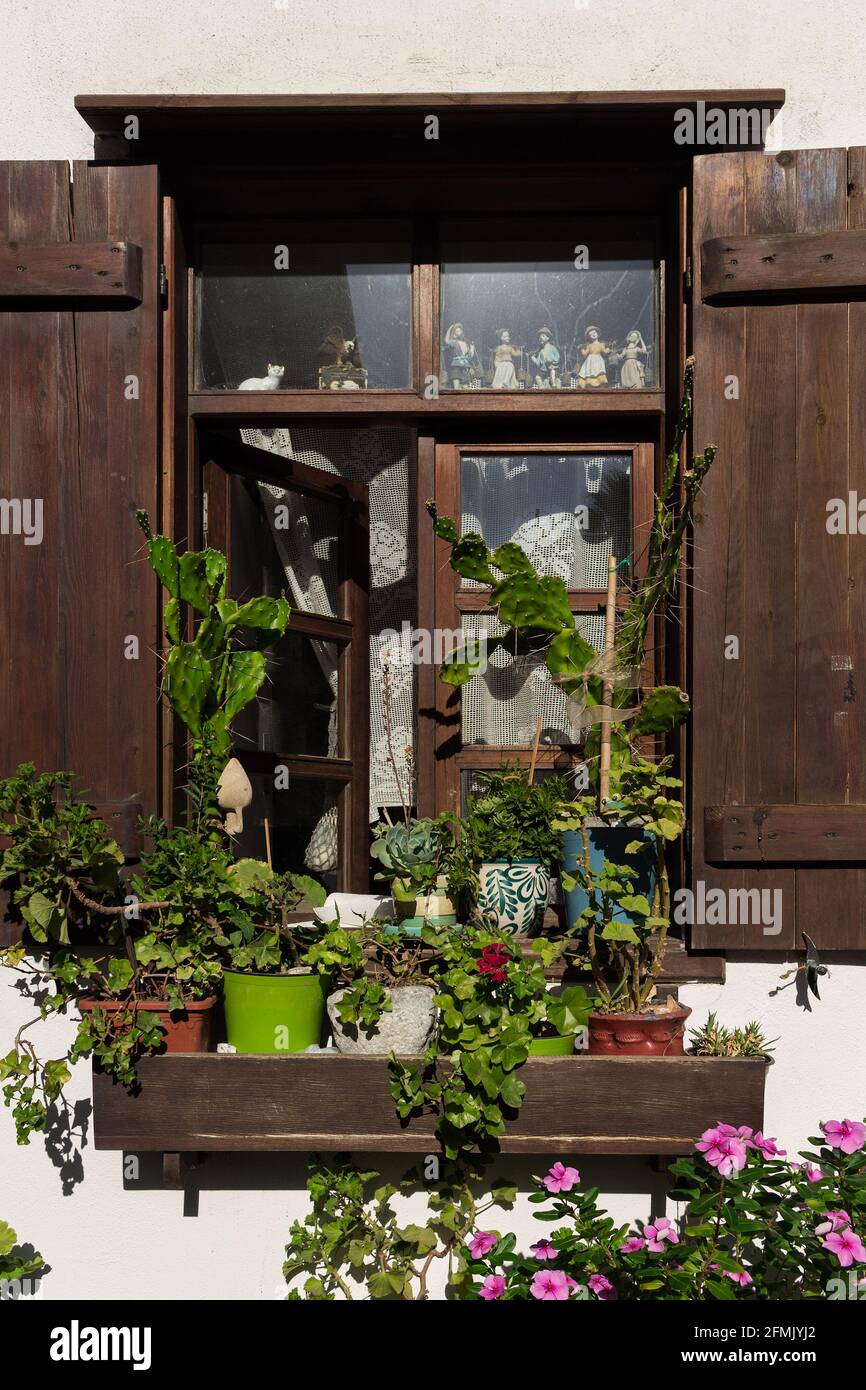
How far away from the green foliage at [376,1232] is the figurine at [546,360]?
84.2 inches

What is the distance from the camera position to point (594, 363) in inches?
133

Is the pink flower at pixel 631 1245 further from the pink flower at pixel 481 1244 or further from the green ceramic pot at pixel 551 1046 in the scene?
the green ceramic pot at pixel 551 1046

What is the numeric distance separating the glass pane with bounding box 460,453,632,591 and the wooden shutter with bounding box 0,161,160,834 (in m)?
0.95

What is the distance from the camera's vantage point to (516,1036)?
2.62m

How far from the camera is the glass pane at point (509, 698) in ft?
11.2

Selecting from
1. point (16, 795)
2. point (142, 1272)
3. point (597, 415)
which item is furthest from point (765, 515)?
point (142, 1272)

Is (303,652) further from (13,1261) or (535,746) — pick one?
(13,1261)

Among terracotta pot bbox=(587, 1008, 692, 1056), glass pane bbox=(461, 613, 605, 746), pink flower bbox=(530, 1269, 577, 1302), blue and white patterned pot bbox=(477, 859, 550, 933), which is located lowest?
pink flower bbox=(530, 1269, 577, 1302)

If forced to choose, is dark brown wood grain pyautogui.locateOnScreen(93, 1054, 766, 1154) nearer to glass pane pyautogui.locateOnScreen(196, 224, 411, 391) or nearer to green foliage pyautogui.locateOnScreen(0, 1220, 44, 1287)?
green foliage pyautogui.locateOnScreen(0, 1220, 44, 1287)

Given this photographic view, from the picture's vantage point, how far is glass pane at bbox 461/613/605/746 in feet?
11.2

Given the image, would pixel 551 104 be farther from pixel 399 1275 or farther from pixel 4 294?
pixel 399 1275

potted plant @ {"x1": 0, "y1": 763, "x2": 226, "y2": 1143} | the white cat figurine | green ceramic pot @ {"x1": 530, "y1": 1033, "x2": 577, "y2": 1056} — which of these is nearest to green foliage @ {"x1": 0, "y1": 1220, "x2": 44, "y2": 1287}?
potted plant @ {"x1": 0, "y1": 763, "x2": 226, "y2": 1143}

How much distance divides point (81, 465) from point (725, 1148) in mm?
2281

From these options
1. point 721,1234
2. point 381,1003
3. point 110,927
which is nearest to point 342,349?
point 110,927
